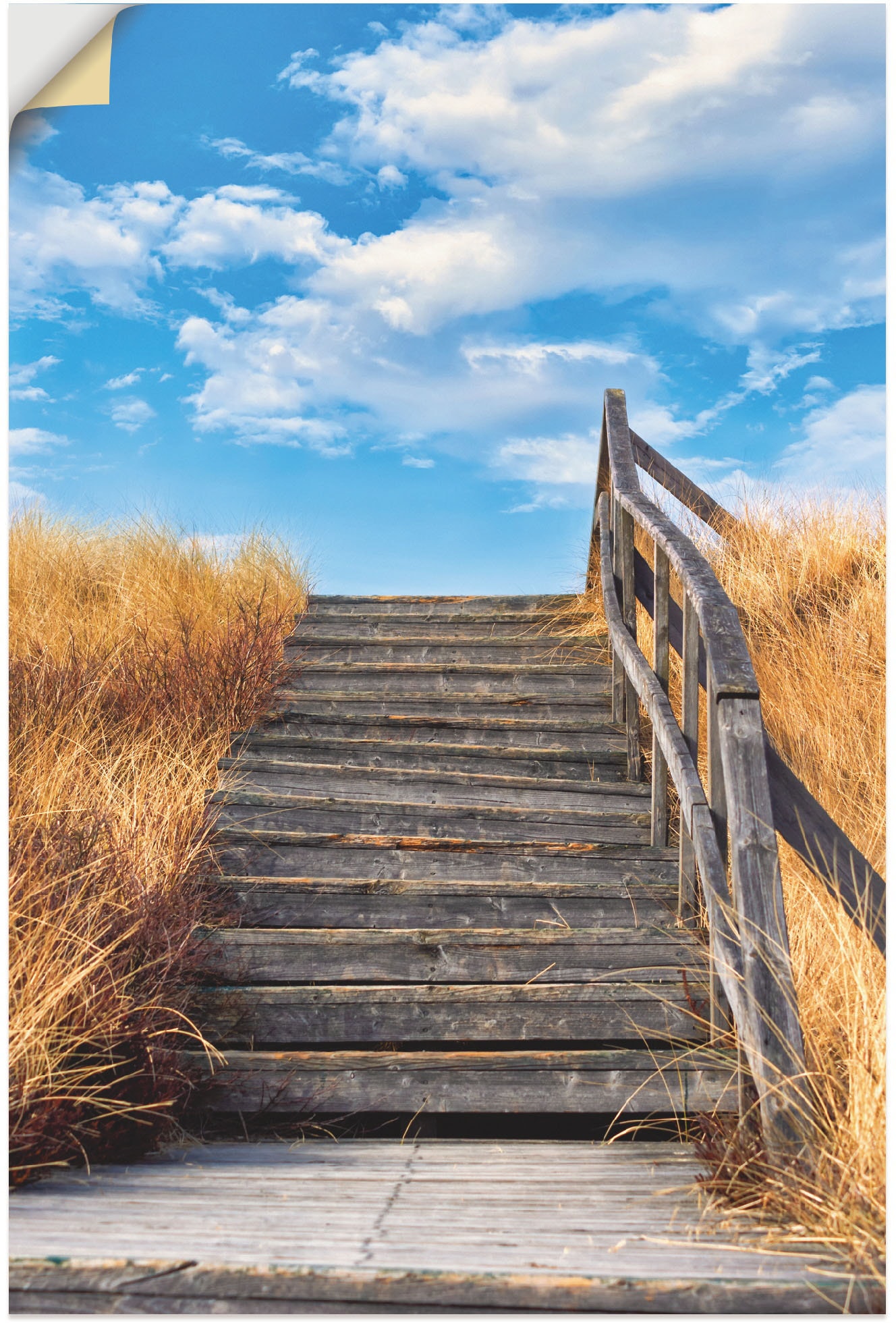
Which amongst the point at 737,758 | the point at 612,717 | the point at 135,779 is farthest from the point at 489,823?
the point at 737,758

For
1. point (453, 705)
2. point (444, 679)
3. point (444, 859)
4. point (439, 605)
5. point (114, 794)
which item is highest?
point (439, 605)

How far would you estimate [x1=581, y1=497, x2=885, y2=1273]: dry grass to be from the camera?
64.2 inches

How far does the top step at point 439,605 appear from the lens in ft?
18.7

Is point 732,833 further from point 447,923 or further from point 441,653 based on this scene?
point 441,653

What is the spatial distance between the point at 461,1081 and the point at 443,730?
2128 millimetres

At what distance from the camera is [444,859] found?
3.41 metres

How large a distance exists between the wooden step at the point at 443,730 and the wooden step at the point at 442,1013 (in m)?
1.73

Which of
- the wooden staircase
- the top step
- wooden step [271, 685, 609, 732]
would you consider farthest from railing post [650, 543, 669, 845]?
the top step

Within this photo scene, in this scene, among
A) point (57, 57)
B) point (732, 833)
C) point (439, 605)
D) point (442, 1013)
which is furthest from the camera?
point (439, 605)

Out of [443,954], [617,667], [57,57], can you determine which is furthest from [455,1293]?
[617,667]

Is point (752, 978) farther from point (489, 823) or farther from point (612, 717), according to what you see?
point (612, 717)

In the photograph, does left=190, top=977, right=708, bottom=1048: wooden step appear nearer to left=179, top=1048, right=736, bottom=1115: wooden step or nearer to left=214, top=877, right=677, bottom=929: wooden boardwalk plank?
left=179, top=1048, right=736, bottom=1115: wooden step

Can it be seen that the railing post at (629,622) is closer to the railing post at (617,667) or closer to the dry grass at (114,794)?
the railing post at (617,667)

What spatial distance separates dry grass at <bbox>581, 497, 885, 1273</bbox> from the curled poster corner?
273 centimetres
